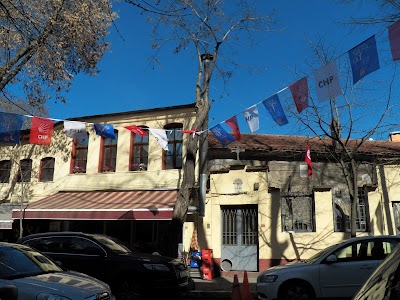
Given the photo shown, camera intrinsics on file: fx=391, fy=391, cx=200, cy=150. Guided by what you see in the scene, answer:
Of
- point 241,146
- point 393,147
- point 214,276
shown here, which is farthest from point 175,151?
point 393,147

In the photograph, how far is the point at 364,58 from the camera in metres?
8.12

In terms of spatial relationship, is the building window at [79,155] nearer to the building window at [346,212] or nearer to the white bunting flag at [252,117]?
the white bunting flag at [252,117]

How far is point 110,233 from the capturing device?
1662cm

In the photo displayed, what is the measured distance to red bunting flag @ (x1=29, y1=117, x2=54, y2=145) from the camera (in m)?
13.4

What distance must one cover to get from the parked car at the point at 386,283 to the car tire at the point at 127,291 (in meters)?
6.73

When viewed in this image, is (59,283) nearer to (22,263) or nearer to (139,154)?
(22,263)

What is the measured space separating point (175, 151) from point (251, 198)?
151 inches

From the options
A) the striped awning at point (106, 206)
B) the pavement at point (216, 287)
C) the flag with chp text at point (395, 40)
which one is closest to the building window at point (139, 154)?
the striped awning at point (106, 206)

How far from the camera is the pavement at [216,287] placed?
1046cm

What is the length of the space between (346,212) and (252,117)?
6.34 m

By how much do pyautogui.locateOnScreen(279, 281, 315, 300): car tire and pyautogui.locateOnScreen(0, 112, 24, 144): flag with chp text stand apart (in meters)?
10.2

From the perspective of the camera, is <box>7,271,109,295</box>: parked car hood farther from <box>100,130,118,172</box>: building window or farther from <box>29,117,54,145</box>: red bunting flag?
<box>100,130,118,172</box>: building window

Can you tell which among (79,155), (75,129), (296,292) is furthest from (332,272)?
(79,155)

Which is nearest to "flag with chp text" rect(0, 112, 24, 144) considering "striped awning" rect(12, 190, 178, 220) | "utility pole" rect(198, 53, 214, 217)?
"striped awning" rect(12, 190, 178, 220)
